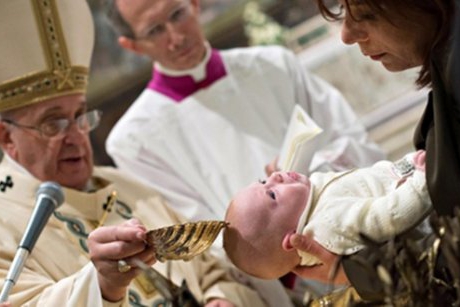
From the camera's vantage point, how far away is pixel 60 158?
10.5 ft

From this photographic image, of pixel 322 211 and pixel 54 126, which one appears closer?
pixel 322 211

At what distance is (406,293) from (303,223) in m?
0.56

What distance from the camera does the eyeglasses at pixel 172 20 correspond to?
156 inches

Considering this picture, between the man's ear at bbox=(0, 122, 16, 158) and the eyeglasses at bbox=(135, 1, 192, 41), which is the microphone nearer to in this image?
the man's ear at bbox=(0, 122, 16, 158)

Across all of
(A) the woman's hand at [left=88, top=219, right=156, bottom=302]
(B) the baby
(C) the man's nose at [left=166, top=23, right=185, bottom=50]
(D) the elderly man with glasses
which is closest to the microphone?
(A) the woman's hand at [left=88, top=219, right=156, bottom=302]

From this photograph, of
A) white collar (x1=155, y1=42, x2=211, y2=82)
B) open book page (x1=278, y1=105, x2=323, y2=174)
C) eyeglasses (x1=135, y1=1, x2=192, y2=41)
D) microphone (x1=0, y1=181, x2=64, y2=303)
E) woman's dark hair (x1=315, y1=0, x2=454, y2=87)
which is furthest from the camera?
white collar (x1=155, y1=42, x2=211, y2=82)

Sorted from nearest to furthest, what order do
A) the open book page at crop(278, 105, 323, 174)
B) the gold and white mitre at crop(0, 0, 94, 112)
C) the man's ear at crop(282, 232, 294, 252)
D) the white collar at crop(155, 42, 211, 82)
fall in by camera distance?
the man's ear at crop(282, 232, 294, 252), the open book page at crop(278, 105, 323, 174), the gold and white mitre at crop(0, 0, 94, 112), the white collar at crop(155, 42, 211, 82)

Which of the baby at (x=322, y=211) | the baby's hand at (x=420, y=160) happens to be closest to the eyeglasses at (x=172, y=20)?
the baby at (x=322, y=211)

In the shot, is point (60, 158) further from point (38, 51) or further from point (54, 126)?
point (38, 51)

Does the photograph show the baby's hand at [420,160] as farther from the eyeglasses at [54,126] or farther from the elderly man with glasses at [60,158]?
the eyeglasses at [54,126]

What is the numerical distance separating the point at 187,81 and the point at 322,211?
2120mm

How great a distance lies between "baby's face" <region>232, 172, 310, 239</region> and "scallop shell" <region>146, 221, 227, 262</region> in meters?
0.13

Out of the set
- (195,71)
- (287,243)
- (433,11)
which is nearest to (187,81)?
(195,71)

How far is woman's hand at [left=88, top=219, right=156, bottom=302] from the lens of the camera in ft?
7.25
